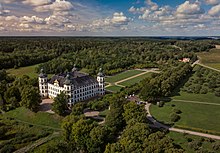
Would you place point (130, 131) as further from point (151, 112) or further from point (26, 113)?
point (26, 113)

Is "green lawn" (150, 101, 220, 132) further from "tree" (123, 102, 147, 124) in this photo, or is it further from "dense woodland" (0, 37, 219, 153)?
"tree" (123, 102, 147, 124)

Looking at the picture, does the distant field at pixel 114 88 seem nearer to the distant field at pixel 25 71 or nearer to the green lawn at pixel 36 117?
the green lawn at pixel 36 117

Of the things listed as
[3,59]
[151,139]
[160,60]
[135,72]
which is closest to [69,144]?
[151,139]

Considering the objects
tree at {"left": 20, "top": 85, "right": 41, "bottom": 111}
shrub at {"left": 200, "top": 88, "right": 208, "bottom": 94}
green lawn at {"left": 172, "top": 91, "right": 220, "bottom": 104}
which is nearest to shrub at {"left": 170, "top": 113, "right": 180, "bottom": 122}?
green lawn at {"left": 172, "top": 91, "right": 220, "bottom": 104}

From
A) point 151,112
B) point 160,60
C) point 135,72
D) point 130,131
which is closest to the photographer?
point 130,131

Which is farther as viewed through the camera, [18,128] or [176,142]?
[18,128]

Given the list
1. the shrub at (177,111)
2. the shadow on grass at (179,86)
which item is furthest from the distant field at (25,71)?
the shrub at (177,111)
